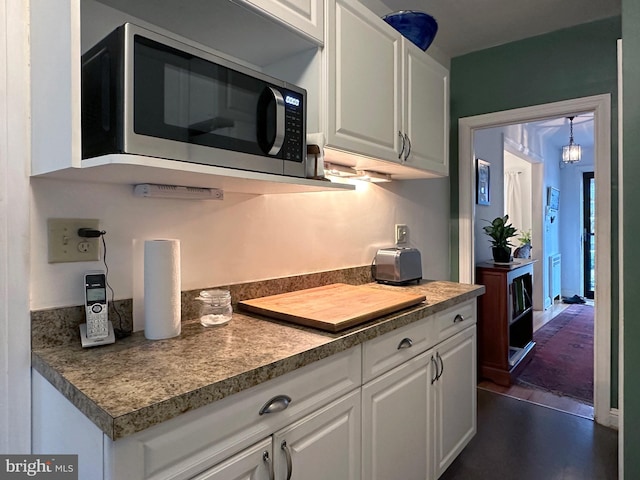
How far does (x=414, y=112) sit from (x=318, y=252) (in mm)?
825

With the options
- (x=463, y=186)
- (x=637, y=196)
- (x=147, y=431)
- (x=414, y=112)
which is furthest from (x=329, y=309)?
(x=463, y=186)

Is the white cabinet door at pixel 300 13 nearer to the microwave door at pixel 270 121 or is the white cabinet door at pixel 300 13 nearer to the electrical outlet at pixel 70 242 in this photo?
the microwave door at pixel 270 121

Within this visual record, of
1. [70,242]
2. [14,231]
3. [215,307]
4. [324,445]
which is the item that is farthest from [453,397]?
[14,231]

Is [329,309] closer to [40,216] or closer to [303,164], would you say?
[303,164]

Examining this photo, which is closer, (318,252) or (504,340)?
(318,252)

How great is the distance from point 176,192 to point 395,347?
3.02 feet

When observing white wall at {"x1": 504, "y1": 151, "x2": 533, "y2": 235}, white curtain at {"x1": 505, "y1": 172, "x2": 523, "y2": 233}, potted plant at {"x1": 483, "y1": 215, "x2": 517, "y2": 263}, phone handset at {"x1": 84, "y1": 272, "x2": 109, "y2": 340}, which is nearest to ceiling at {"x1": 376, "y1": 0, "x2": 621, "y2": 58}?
potted plant at {"x1": 483, "y1": 215, "x2": 517, "y2": 263}

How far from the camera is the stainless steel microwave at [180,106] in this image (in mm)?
822

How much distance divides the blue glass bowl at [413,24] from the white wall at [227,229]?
30.4 inches

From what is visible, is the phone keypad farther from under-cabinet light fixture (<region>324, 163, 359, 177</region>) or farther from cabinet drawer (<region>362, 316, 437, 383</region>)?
under-cabinet light fixture (<region>324, 163, 359, 177</region>)

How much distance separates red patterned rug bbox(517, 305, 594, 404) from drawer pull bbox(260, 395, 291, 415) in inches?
103

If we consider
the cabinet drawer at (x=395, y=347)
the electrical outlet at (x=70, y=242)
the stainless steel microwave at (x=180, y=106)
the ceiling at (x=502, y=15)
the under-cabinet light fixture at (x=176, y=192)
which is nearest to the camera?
the stainless steel microwave at (x=180, y=106)

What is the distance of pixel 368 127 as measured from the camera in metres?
1.60

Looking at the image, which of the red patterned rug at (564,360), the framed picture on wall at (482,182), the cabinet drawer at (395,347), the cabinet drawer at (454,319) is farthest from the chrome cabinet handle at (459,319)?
the framed picture on wall at (482,182)
